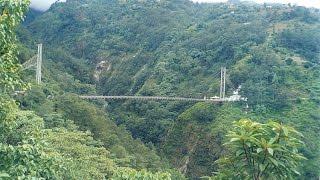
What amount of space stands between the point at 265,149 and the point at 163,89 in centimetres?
2181

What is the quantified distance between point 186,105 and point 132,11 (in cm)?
1878

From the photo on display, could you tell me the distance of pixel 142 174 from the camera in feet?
13.9

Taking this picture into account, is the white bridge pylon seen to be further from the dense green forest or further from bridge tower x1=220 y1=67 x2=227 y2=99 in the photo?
bridge tower x1=220 y1=67 x2=227 y2=99

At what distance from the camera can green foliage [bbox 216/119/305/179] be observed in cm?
217

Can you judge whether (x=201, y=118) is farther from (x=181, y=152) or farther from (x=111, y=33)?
(x=111, y=33)

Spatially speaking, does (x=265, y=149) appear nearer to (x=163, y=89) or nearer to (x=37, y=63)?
(x=37, y=63)

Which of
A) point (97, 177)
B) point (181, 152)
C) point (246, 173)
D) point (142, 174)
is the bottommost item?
point (181, 152)

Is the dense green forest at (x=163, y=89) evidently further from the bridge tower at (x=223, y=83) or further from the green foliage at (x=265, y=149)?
the bridge tower at (x=223, y=83)

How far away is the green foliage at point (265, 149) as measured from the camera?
217cm

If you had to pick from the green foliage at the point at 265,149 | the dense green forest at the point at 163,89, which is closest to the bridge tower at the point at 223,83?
the dense green forest at the point at 163,89

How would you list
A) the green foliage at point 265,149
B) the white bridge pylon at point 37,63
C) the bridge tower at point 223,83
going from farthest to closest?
the bridge tower at point 223,83 < the white bridge pylon at point 37,63 < the green foliage at point 265,149

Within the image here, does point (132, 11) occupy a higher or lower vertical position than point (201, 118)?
higher

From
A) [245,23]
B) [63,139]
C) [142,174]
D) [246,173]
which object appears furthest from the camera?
[245,23]

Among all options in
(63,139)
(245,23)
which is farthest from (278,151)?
(245,23)
